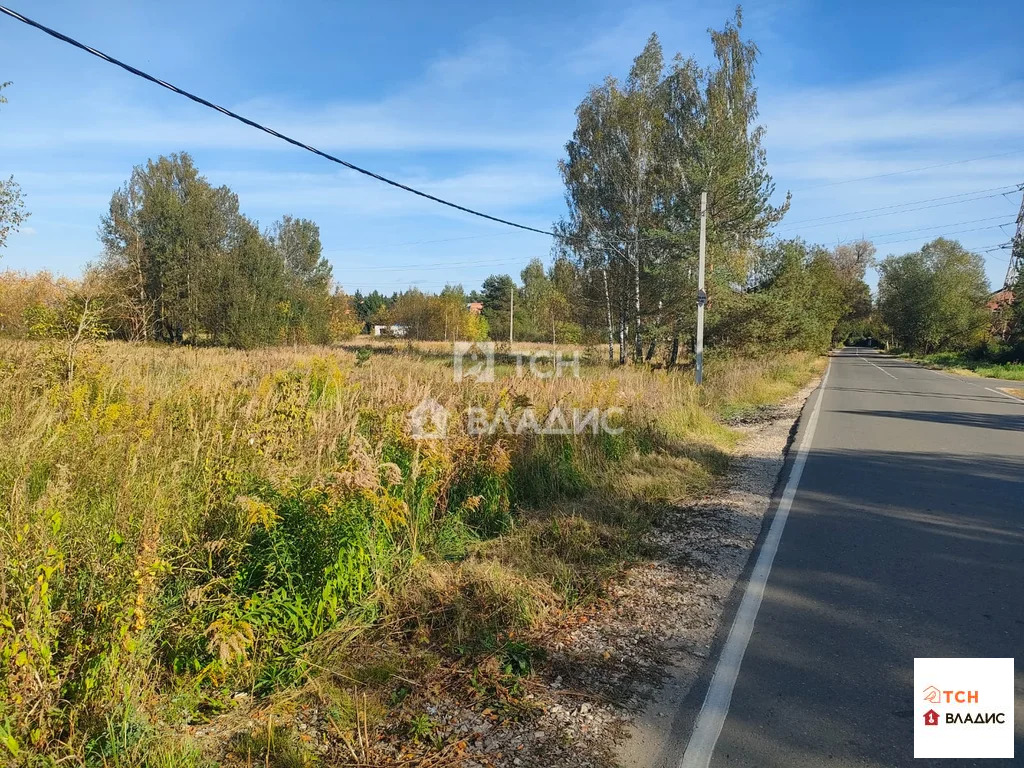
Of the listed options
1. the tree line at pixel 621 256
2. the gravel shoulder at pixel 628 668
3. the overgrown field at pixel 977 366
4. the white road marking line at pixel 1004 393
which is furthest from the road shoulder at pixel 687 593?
the overgrown field at pixel 977 366

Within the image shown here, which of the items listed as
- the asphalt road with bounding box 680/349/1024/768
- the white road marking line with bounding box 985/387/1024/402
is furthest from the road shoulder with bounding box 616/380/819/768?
the white road marking line with bounding box 985/387/1024/402

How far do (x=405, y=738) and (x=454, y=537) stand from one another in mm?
2584

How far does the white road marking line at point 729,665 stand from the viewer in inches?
112

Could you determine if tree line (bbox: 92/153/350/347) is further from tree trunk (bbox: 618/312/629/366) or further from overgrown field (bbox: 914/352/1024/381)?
overgrown field (bbox: 914/352/1024/381)

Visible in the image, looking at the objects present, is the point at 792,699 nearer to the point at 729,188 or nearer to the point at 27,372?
the point at 27,372

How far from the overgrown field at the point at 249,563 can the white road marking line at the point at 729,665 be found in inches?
38.1

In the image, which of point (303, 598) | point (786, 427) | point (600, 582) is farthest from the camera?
point (786, 427)

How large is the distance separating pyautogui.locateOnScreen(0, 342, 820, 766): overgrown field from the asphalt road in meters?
1.26

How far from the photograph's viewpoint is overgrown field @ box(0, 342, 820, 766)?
2783mm

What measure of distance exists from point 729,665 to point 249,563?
9.71 feet

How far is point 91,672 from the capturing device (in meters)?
2.77

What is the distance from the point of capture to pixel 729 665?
3.55 metres

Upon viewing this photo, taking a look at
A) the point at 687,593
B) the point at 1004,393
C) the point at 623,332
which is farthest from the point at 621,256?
the point at 687,593

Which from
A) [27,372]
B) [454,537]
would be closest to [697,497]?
[454,537]
